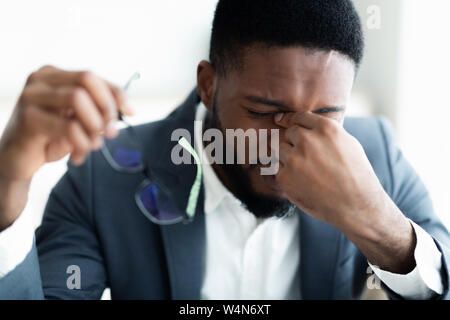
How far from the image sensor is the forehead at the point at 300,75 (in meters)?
0.70

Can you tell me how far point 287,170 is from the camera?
68cm

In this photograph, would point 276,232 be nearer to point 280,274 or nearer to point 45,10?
point 280,274

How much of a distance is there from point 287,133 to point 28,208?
35 centimetres

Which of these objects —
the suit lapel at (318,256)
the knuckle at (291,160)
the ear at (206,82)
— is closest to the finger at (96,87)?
the knuckle at (291,160)

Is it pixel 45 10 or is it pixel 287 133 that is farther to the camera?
pixel 45 10

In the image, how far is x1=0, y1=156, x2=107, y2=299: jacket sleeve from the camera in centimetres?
82

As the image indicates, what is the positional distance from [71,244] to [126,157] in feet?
0.71

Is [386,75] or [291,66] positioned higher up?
[291,66]

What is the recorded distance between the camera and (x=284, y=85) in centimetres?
70

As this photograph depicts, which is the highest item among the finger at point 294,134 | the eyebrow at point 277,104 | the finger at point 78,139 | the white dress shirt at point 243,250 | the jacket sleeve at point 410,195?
the finger at point 78,139

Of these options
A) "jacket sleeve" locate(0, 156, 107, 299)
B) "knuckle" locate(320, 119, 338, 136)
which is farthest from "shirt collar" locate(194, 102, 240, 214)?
"knuckle" locate(320, 119, 338, 136)

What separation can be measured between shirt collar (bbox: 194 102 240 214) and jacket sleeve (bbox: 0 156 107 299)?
Result: 21 centimetres

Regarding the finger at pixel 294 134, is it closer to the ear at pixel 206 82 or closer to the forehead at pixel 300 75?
the forehead at pixel 300 75
